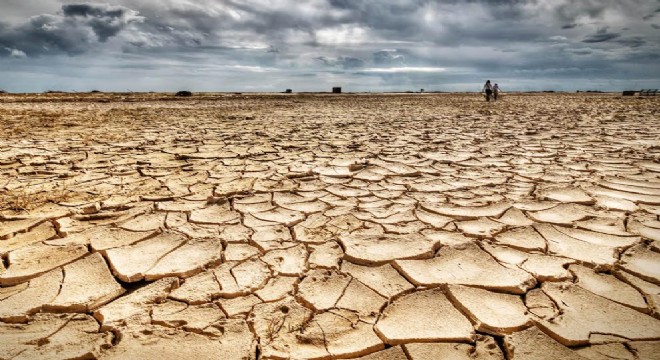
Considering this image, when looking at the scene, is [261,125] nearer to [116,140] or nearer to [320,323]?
[116,140]

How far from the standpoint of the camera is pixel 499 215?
81.3 inches

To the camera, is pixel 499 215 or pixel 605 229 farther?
pixel 499 215

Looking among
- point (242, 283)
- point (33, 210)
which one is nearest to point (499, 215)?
point (242, 283)

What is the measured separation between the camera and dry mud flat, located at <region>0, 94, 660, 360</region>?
1.10 metres

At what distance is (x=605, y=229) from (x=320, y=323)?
1.65 m

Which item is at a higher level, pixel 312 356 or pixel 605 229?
pixel 605 229

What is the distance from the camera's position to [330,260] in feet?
5.22

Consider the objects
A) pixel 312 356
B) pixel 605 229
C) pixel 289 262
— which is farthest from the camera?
pixel 605 229

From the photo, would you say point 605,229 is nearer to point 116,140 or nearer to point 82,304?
point 82,304

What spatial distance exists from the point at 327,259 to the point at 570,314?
93 cm

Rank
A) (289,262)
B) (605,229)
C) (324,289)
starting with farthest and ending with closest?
(605,229)
(289,262)
(324,289)

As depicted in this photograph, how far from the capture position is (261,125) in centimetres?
665

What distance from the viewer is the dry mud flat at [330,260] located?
1104 millimetres

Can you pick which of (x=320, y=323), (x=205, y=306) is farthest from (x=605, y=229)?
(x=205, y=306)
